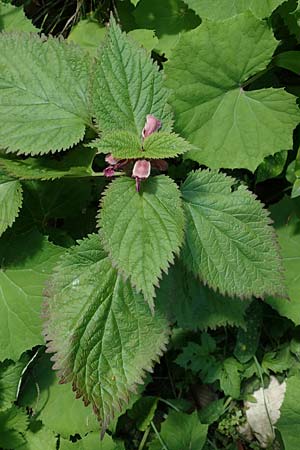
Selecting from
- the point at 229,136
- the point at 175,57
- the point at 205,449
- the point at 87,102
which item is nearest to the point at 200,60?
the point at 175,57

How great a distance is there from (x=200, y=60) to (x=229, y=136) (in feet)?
0.84

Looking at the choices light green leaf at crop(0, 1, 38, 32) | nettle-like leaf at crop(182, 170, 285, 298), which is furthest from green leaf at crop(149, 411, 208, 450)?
light green leaf at crop(0, 1, 38, 32)

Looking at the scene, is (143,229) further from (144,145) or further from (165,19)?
(165,19)

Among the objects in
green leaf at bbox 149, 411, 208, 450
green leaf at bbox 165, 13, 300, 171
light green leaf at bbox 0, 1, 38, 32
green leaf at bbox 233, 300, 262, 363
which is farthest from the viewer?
green leaf at bbox 233, 300, 262, 363

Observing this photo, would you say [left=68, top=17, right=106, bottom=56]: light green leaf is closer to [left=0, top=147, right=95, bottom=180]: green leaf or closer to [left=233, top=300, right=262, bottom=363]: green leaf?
[left=0, top=147, right=95, bottom=180]: green leaf

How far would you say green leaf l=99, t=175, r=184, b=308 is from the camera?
138 cm

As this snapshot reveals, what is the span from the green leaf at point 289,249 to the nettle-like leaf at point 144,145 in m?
0.90

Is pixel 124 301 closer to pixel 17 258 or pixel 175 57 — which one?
pixel 17 258

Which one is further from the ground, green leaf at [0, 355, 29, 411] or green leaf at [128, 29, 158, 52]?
green leaf at [128, 29, 158, 52]

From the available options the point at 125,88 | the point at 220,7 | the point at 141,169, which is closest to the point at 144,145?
the point at 141,169

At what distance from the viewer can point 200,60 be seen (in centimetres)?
185

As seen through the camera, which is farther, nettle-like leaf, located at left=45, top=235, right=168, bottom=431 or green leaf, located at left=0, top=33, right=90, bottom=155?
green leaf, located at left=0, top=33, right=90, bottom=155

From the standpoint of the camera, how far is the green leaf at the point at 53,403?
2.17 meters

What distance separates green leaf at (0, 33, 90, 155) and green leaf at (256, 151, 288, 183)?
2.58ft
